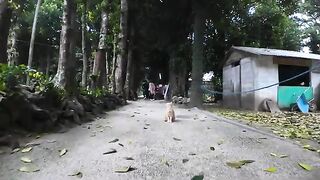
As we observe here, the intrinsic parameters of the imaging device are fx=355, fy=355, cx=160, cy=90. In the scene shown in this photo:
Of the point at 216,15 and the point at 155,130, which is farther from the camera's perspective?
the point at 216,15

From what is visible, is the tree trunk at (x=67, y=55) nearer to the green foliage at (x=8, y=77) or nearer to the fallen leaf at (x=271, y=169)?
the green foliage at (x=8, y=77)

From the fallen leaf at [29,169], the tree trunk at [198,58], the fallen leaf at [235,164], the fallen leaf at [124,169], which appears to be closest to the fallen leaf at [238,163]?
the fallen leaf at [235,164]

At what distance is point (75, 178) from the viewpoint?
155 inches

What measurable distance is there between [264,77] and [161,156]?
13206 mm

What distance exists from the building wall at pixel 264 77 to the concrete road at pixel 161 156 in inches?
408

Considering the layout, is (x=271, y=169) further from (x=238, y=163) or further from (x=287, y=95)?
(x=287, y=95)

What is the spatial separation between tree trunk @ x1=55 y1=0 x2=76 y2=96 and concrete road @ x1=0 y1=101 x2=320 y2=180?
189 cm

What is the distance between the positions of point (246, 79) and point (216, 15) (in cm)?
406

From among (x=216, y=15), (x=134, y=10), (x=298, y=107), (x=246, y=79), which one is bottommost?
(x=298, y=107)

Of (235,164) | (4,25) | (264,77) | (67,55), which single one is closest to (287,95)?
(264,77)

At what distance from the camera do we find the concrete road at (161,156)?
161 inches

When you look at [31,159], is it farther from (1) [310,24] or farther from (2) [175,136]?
(1) [310,24]

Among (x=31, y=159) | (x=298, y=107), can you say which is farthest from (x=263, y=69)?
(x=31, y=159)

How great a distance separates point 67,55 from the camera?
8.53 metres
